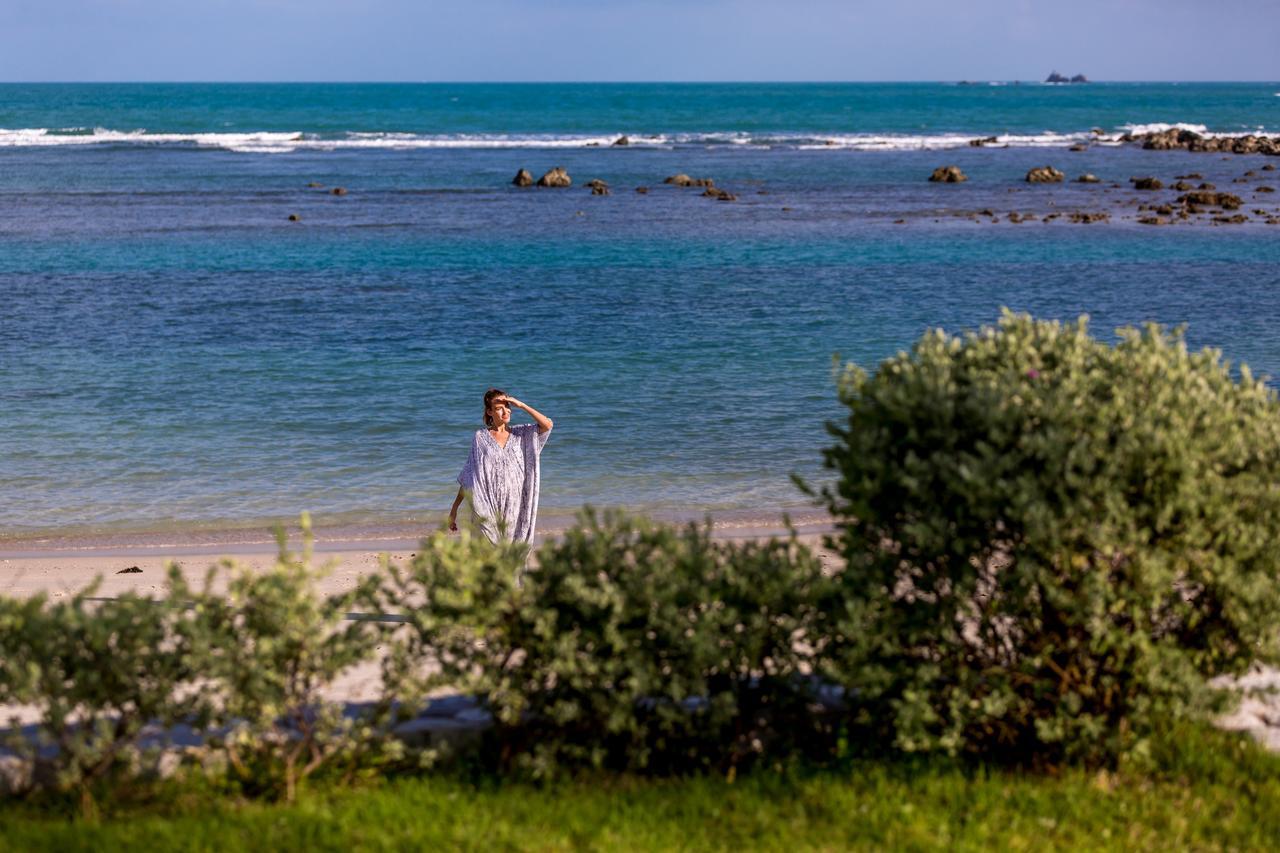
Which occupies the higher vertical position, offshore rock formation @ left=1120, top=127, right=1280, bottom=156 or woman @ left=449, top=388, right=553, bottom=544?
offshore rock formation @ left=1120, top=127, right=1280, bottom=156

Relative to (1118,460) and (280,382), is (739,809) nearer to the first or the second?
(1118,460)

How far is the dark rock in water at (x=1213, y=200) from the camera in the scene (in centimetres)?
4667

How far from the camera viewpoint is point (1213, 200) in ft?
156

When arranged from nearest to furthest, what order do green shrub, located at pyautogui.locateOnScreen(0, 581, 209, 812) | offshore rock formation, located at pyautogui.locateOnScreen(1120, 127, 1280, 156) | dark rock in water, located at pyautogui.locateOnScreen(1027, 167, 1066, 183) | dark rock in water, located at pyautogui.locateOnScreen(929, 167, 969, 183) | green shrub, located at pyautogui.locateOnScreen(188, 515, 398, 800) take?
green shrub, located at pyautogui.locateOnScreen(0, 581, 209, 812) → green shrub, located at pyautogui.locateOnScreen(188, 515, 398, 800) → dark rock in water, located at pyautogui.locateOnScreen(929, 167, 969, 183) → dark rock in water, located at pyautogui.locateOnScreen(1027, 167, 1066, 183) → offshore rock formation, located at pyautogui.locateOnScreen(1120, 127, 1280, 156)

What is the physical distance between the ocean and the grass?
328 cm

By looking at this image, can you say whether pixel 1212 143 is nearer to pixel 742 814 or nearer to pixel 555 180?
pixel 555 180

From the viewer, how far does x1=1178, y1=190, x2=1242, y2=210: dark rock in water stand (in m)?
46.7

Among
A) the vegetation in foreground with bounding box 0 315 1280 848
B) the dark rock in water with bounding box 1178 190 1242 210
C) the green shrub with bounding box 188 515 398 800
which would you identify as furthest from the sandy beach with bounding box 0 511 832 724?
the dark rock in water with bounding box 1178 190 1242 210

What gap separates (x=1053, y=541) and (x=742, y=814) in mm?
1790

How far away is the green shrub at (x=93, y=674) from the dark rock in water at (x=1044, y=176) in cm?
5750

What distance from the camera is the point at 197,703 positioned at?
19.6ft

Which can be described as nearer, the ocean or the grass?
the grass

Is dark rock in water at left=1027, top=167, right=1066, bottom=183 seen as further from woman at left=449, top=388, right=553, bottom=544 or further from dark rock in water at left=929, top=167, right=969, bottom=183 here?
woman at left=449, top=388, right=553, bottom=544

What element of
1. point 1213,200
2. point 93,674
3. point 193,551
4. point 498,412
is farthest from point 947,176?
point 93,674
